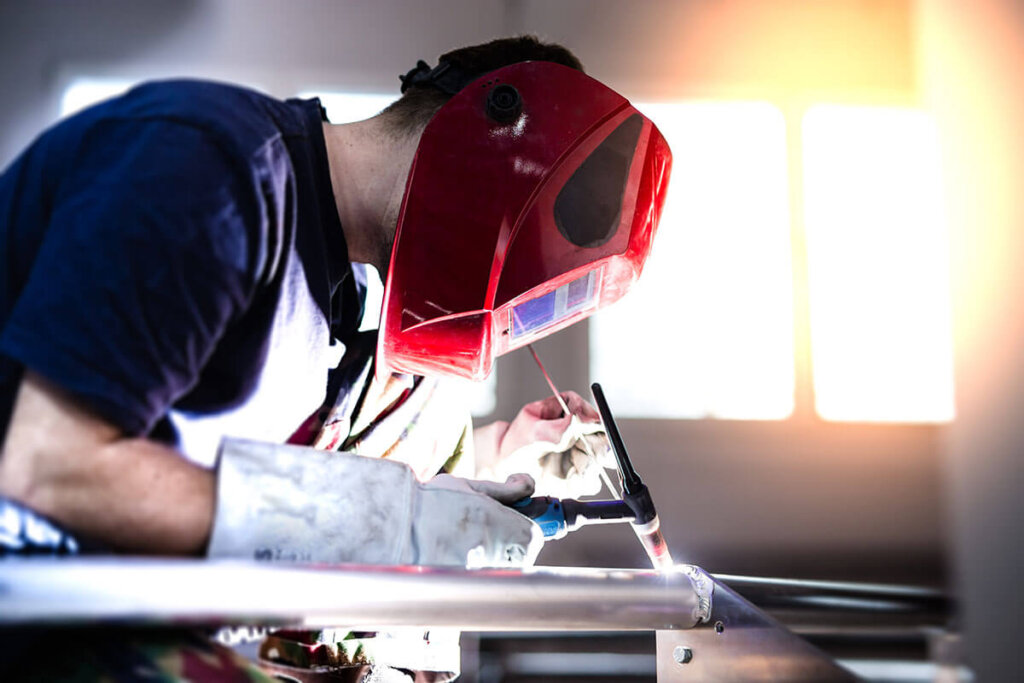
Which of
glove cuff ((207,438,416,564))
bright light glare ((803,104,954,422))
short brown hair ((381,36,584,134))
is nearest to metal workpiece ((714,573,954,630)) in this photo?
glove cuff ((207,438,416,564))

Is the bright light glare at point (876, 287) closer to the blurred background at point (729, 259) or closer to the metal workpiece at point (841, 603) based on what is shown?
the blurred background at point (729, 259)

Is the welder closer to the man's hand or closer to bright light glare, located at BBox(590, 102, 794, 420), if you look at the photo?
the man's hand

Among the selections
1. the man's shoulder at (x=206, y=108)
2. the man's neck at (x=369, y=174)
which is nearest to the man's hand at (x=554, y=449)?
the man's neck at (x=369, y=174)

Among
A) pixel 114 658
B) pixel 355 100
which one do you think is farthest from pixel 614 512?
pixel 355 100

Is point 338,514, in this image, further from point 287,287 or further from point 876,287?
point 876,287

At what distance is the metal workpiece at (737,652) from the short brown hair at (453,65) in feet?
2.46

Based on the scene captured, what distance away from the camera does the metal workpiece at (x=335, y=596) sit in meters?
0.56

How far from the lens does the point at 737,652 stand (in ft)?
2.64

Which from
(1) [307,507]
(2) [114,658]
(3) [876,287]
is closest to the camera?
(2) [114,658]

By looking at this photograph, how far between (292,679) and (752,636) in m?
0.68

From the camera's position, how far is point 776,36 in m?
3.55

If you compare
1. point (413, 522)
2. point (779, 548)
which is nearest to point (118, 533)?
point (413, 522)

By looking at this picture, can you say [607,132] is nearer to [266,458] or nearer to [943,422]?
[266,458]

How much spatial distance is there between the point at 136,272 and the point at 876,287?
10.8ft
